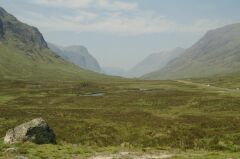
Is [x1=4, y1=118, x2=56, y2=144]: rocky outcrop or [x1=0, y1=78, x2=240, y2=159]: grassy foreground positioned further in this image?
[x1=4, y1=118, x2=56, y2=144]: rocky outcrop

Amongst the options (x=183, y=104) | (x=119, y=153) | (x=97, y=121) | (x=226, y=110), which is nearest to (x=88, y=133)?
(x=97, y=121)

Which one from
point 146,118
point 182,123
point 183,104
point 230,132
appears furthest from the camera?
point 183,104

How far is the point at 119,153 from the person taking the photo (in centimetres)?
3109

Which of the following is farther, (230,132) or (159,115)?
(159,115)

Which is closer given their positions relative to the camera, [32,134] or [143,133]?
[32,134]

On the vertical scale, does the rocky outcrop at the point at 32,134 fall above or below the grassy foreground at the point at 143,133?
above

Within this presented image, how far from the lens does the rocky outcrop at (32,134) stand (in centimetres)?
3481

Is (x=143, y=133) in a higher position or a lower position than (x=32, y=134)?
lower

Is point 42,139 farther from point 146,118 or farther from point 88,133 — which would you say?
point 146,118

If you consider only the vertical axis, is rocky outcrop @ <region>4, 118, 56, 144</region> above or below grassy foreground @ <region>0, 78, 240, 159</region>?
above

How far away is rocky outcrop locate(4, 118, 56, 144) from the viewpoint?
34.8 m

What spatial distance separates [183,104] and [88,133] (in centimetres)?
4015

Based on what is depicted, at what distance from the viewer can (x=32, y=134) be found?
3550 cm

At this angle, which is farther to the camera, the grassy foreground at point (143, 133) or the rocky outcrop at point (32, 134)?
the rocky outcrop at point (32, 134)
